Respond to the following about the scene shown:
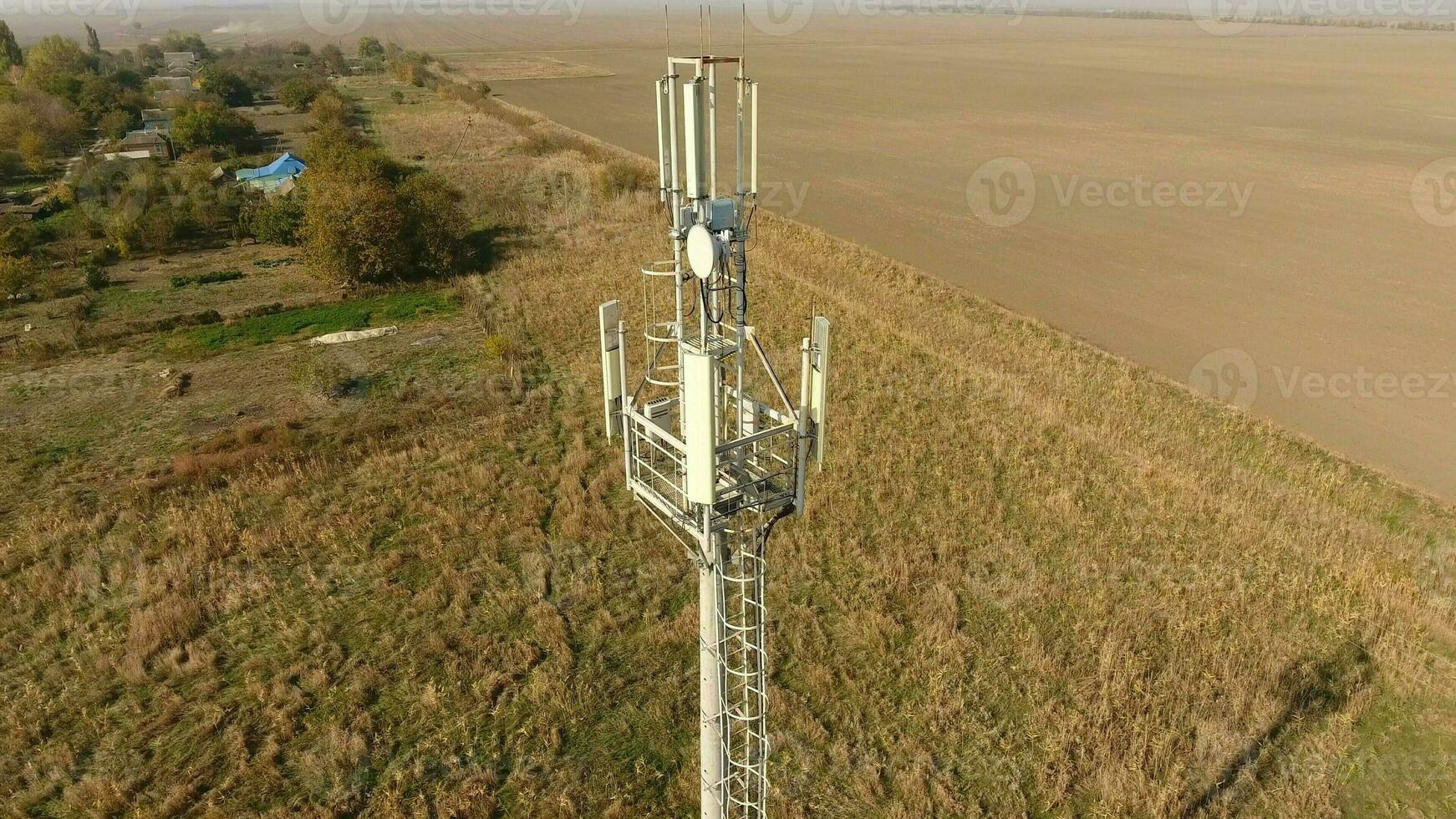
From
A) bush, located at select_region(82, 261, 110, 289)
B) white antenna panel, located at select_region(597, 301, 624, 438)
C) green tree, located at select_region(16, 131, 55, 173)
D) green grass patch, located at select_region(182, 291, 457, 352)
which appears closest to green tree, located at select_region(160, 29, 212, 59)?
green tree, located at select_region(16, 131, 55, 173)

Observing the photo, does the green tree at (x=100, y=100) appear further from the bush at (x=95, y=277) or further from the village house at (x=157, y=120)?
the bush at (x=95, y=277)

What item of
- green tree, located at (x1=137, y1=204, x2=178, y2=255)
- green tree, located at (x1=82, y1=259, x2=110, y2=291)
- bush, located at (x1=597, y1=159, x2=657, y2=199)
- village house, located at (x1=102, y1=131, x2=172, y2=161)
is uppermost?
village house, located at (x1=102, y1=131, x2=172, y2=161)

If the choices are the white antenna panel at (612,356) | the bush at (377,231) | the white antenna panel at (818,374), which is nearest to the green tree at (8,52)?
the bush at (377,231)

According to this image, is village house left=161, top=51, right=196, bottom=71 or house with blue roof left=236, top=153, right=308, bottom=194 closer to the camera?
house with blue roof left=236, top=153, right=308, bottom=194

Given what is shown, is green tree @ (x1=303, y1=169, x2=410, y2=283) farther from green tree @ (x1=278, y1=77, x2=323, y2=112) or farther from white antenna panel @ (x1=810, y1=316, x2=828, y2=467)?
green tree @ (x1=278, y1=77, x2=323, y2=112)

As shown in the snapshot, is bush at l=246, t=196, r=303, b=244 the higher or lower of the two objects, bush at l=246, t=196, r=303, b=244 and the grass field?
the higher

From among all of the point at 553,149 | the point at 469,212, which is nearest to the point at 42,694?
the point at 469,212

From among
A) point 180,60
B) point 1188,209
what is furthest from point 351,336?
point 180,60
